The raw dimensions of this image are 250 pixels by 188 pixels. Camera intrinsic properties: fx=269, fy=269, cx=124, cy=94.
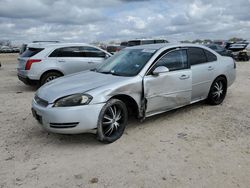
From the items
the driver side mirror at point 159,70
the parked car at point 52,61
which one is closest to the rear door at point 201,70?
the driver side mirror at point 159,70

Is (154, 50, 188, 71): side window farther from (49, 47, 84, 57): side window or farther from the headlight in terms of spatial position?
(49, 47, 84, 57): side window

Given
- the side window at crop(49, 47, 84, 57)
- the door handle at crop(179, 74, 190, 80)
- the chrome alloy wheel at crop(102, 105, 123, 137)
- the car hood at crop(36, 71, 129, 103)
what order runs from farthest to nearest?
the side window at crop(49, 47, 84, 57)
the door handle at crop(179, 74, 190, 80)
the chrome alloy wheel at crop(102, 105, 123, 137)
the car hood at crop(36, 71, 129, 103)

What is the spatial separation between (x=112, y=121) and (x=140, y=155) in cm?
76

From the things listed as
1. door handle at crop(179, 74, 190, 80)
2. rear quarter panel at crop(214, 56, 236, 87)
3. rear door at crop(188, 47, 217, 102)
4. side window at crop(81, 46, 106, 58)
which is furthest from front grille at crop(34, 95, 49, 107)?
side window at crop(81, 46, 106, 58)

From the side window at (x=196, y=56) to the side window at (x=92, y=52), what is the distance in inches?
176

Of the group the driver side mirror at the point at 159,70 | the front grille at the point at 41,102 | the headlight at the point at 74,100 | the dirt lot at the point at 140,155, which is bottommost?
the dirt lot at the point at 140,155

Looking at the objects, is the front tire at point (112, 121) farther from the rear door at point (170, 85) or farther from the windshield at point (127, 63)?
the windshield at point (127, 63)

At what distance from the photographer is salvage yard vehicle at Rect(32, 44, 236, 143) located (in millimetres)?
4004

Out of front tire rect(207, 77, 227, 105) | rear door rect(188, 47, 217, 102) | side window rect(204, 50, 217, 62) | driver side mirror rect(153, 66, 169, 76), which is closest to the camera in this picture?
driver side mirror rect(153, 66, 169, 76)

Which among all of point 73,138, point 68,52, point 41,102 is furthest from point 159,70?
point 68,52

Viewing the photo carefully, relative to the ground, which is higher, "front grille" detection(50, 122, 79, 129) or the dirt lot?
"front grille" detection(50, 122, 79, 129)

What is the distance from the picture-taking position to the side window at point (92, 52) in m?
9.40

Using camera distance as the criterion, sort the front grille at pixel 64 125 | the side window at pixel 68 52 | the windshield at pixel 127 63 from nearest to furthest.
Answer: the front grille at pixel 64 125 < the windshield at pixel 127 63 < the side window at pixel 68 52

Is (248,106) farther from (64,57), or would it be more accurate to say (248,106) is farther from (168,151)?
(64,57)
